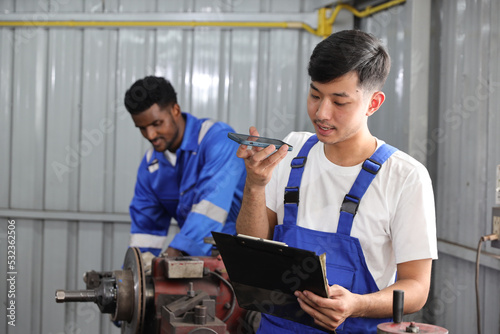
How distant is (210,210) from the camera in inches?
101

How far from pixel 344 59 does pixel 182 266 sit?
99cm

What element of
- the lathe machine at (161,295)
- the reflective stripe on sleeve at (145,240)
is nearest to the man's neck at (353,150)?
the lathe machine at (161,295)

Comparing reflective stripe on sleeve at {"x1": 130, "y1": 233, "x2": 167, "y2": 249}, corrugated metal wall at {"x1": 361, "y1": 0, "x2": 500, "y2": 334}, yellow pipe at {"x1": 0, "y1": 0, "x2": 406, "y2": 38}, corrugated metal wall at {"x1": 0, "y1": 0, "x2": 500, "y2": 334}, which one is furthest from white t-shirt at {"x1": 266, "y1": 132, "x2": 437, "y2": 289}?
yellow pipe at {"x1": 0, "y1": 0, "x2": 406, "y2": 38}

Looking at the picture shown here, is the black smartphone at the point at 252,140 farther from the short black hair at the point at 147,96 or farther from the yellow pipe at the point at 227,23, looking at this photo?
the yellow pipe at the point at 227,23

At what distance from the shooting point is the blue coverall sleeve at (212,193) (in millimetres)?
2486

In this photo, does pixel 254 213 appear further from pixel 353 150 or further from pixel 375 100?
pixel 375 100

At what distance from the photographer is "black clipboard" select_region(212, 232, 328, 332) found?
125 centimetres

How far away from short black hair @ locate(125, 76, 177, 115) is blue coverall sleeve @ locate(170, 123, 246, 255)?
0.29 meters

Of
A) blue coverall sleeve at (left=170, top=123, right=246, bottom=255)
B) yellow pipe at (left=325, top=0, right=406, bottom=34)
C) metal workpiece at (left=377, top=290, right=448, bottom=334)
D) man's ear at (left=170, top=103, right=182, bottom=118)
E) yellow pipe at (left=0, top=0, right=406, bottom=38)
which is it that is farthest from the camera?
yellow pipe at (left=0, top=0, right=406, bottom=38)

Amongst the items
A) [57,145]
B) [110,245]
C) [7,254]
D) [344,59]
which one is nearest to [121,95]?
[57,145]

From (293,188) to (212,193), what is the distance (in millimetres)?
1084

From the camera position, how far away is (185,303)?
5.85 feet

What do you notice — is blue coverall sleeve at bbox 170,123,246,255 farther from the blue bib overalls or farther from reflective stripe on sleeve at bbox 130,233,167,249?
the blue bib overalls

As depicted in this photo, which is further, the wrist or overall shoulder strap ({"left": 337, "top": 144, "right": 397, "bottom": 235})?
overall shoulder strap ({"left": 337, "top": 144, "right": 397, "bottom": 235})
